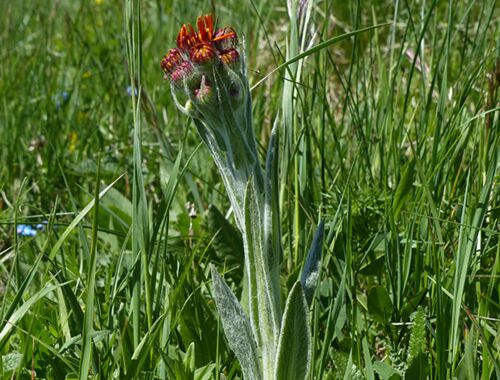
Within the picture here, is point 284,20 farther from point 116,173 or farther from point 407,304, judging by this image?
point 407,304

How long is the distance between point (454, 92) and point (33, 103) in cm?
195

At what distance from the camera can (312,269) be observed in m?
1.61

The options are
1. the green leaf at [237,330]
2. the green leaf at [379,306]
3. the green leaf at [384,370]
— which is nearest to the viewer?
the green leaf at [237,330]

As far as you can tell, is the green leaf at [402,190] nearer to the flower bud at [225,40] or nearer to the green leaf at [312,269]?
the green leaf at [312,269]

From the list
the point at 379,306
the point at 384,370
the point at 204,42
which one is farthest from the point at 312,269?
the point at 204,42

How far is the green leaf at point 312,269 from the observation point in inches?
63.1

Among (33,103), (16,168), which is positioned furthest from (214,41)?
(33,103)

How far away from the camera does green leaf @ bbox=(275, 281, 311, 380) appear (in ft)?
4.78

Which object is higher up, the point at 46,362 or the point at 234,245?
the point at 234,245

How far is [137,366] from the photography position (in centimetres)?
155

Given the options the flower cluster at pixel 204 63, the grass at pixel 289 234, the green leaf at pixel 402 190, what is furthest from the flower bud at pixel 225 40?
the green leaf at pixel 402 190

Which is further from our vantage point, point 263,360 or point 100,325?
point 100,325

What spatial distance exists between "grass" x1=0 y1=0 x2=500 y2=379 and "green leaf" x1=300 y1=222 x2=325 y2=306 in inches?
2.6

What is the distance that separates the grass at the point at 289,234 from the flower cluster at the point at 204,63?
19 cm
